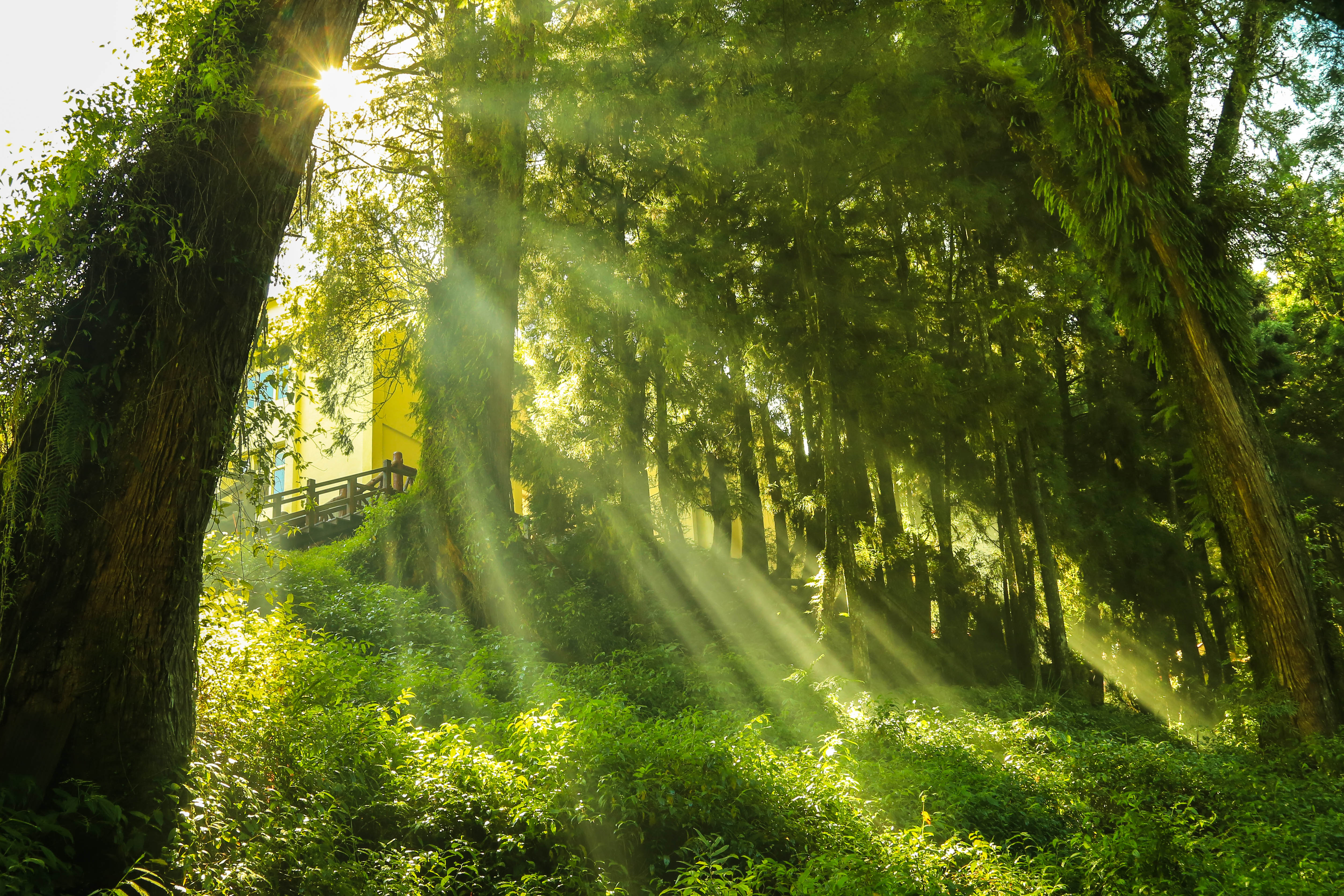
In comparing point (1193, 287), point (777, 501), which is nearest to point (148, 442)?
point (1193, 287)

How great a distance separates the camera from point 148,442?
14.2 feet

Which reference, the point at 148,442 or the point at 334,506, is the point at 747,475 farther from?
the point at 148,442

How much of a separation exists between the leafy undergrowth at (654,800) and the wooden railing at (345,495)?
31.3ft

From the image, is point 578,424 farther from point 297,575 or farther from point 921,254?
point 921,254

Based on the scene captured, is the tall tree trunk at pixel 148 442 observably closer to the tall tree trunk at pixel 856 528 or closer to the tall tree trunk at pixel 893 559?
the tall tree trunk at pixel 856 528

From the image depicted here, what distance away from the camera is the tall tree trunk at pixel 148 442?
3.99 metres

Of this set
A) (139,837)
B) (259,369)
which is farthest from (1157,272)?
(139,837)

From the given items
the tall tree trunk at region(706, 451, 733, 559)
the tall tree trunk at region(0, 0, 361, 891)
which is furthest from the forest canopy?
the tall tree trunk at region(706, 451, 733, 559)

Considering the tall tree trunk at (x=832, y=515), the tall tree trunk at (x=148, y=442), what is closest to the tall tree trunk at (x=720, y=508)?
the tall tree trunk at (x=832, y=515)

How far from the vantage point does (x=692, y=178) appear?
15500 millimetres

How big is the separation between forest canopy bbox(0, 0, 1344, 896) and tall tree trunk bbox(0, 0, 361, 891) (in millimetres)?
26

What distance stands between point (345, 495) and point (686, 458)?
10.1 metres

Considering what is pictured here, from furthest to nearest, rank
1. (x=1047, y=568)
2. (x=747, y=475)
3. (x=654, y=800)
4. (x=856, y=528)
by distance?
(x=747, y=475), (x=856, y=528), (x=1047, y=568), (x=654, y=800)

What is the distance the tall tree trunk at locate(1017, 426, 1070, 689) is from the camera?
15711 millimetres
